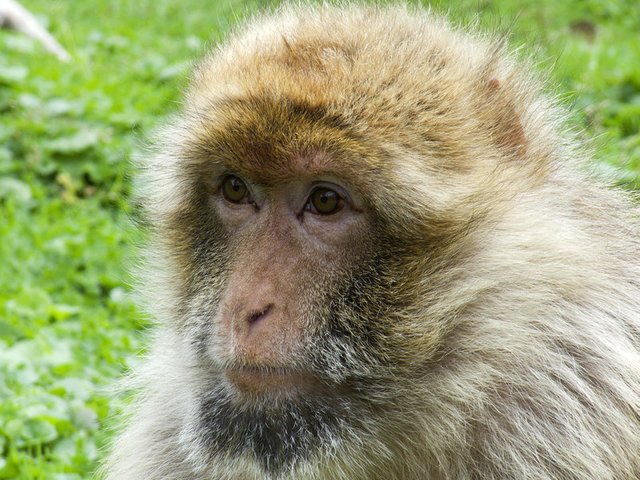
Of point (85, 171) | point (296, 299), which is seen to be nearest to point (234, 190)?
point (296, 299)

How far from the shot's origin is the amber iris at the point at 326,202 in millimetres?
3123

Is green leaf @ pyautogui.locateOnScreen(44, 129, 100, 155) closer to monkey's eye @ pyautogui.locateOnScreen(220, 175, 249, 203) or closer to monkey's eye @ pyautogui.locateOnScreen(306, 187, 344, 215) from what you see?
monkey's eye @ pyautogui.locateOnScreen(220, 175, 249, 203)

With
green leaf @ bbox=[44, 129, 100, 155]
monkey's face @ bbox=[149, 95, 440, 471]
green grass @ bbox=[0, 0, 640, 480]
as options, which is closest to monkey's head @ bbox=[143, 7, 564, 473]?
monkey's face @ bbox=[149, 95, 440, 471]

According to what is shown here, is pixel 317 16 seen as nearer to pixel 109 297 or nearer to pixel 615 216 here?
pixel 615 216

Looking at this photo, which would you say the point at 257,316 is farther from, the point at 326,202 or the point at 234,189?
the point at 234,189

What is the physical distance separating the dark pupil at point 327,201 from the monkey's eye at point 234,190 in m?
0.28

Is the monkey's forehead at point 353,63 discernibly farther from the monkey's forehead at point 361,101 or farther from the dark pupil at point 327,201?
the dark pupil at point 327,201

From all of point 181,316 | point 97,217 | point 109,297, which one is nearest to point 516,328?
point 181,316

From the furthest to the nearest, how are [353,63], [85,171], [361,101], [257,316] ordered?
1. [85,171]
2. [353,63]
3. [361,101]
4. [257,316]

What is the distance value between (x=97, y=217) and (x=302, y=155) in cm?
348

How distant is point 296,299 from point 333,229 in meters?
0.25

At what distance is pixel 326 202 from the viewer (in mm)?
3135

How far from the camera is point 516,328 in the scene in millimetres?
3150

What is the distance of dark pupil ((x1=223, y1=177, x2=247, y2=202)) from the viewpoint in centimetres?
333
